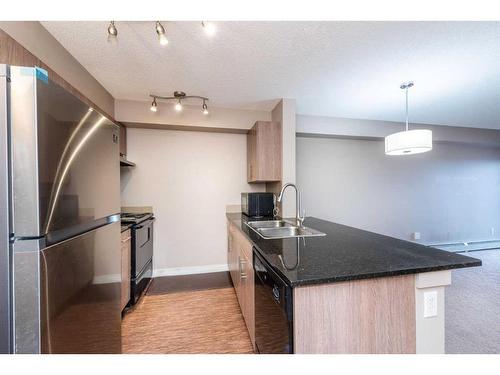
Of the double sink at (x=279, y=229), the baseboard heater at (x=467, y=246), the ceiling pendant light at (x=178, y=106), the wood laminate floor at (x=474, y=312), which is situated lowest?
the wood laminate floor at (x=474, y=312)

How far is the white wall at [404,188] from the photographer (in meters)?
3.56

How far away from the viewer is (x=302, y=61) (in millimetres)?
1865

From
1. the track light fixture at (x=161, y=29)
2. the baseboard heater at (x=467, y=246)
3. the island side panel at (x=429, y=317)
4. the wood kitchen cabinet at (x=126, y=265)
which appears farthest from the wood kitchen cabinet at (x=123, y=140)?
the baseboard heater at (x=467, y=246)

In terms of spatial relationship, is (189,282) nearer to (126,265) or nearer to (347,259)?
(126,265)

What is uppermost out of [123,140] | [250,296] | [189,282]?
[123,140]

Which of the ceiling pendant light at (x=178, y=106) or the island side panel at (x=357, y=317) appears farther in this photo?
the ceiling pendant light at (x=178, y=106)

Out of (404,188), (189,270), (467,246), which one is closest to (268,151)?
(189,270)

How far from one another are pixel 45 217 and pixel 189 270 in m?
2.61

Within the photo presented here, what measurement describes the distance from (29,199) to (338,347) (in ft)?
4.49

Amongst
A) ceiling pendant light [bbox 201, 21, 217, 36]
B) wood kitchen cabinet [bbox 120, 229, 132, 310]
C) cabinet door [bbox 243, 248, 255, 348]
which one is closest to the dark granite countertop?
cabinet door [bbox 243, 248, 255, 348]

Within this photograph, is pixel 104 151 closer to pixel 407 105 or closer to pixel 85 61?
pixel 85 61

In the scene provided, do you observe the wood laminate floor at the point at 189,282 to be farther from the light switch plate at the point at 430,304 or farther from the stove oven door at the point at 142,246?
the light switch plate at the point at 430,304

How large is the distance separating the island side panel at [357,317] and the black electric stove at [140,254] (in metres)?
1.96

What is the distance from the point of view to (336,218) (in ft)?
11.9
